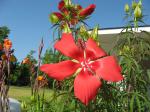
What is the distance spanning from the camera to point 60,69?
1.27 metres

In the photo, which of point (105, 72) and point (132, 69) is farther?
point (132, 69)

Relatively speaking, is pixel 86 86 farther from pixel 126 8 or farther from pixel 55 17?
pixel 126 8

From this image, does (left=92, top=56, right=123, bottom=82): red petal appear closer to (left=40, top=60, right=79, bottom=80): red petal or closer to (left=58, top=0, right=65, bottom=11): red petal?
(left=40, top=60, right=79, bottom=80): red petal

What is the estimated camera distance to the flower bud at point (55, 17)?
174cm

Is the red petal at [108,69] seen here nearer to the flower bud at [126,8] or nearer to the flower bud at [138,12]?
the flower bud at [138,12]

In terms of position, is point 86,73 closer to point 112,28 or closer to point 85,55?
point 85,55

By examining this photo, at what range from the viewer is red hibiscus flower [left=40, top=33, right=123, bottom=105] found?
1.23 metres

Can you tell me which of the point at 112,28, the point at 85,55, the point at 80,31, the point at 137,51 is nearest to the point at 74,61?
the point at 85,55

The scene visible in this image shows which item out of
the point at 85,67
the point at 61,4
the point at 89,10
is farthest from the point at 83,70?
the point at 61,4

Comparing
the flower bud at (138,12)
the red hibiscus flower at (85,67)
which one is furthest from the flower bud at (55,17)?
the flower bud at (138,12)

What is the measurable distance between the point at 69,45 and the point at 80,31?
1.41 ft

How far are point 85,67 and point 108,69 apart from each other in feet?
0.34

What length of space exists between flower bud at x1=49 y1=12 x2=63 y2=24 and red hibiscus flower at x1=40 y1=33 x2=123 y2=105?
41cm

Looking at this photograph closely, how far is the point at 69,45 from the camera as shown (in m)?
1.30
